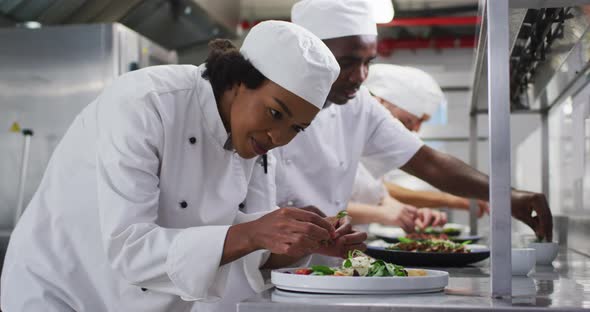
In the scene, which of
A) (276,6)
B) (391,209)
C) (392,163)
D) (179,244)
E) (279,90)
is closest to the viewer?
(179,244)

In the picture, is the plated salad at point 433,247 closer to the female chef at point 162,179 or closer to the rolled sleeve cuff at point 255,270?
the rolled sleeve cuff at point 255,270

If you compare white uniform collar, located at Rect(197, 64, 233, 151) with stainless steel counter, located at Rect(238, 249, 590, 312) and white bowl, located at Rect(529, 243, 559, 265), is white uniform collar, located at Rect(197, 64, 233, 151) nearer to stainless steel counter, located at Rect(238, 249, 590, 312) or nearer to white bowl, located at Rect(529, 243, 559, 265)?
stainless steel counter, located at Rect(238, 249, 590, 312)

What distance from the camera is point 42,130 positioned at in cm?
384

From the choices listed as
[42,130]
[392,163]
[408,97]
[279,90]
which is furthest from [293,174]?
[42,130]

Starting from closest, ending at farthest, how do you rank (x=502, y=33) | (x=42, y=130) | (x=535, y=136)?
(x=502, y=33) → (x=42, y=130) → (x=535, y=136)

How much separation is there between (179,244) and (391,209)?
7.21ft

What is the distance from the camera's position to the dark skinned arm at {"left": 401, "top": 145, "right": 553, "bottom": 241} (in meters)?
2.26

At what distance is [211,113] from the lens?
176 centimetres

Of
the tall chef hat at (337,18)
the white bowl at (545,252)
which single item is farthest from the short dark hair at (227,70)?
the white bowl at (545,252)

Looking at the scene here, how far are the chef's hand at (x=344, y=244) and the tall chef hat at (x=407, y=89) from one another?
73.3 inches

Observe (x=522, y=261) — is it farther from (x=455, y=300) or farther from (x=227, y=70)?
(x=227, y=70)

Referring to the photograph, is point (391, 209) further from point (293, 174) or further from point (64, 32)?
point (64, 32)

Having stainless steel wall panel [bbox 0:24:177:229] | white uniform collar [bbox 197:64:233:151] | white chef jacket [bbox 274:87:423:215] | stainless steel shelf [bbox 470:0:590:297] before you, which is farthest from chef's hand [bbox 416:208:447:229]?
stainless steel shelf [bbox 470:0:590:297]

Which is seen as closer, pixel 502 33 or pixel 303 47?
pixel 502 33
